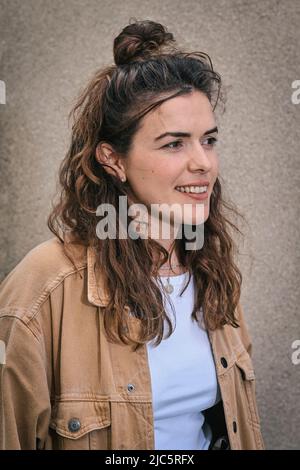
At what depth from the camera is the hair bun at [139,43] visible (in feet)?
4.71

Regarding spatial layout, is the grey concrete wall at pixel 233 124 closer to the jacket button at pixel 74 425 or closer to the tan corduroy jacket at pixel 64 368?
A: the tan corduroy jacket at pixel 64 368

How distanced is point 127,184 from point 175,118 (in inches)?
8.1

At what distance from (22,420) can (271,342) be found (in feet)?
3.54

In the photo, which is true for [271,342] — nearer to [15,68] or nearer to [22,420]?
[22,420]

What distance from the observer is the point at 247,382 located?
158cm

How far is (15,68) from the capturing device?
74.3 inches

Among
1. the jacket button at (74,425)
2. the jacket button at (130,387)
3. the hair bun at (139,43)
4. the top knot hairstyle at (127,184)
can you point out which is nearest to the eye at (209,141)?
the top knot hairstyle at (127,184)

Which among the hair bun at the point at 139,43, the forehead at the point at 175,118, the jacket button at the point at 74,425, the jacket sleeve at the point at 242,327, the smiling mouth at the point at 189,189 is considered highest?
the hair bun at the point at 139,43

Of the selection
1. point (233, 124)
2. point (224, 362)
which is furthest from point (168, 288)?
point (233, 124)

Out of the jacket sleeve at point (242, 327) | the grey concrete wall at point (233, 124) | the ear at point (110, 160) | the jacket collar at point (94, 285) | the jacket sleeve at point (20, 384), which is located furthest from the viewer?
the grey concrete wall at point (233, 124)

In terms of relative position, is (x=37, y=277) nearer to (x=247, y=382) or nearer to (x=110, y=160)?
(x=110, y=160)

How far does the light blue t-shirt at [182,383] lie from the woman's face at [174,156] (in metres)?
0.22

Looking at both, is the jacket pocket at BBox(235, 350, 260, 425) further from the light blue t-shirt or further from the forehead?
the forehead
